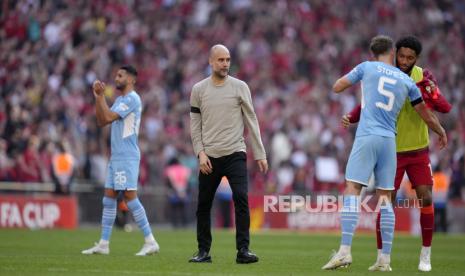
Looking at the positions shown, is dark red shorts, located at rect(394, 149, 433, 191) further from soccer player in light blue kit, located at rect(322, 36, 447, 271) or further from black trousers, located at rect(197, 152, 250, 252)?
black trousers, located at rect(197, 152, 250, 252)

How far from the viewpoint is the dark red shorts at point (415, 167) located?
1266 centimetres

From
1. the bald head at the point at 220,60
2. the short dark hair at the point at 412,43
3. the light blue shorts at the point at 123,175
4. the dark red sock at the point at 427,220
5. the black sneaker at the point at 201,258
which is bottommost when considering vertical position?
the black sneaker at the point at 201,258

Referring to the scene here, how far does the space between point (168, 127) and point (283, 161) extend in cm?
369

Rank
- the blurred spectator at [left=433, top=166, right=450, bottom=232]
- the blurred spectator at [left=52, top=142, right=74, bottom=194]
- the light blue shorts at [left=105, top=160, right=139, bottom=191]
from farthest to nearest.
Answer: the blurred spectator at [left=433, top=166, right=450, bottom=232] < the blurred spectator at [left=52, top=142, right=74, bottom=194] < the light blue shorts at [left=105, top=160, right=139, bottom=191]

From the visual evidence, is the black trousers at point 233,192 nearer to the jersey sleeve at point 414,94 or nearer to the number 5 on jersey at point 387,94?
the number 5 on jersey at point 387,94

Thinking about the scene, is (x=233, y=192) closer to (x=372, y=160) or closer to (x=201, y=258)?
(x=201, y=258)

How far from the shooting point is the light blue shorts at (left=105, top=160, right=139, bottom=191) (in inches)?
575

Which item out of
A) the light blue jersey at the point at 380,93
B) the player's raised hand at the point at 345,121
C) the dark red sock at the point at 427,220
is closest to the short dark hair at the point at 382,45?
the light blue jersey at the point at 380,93

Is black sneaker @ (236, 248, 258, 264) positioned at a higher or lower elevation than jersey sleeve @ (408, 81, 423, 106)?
lower

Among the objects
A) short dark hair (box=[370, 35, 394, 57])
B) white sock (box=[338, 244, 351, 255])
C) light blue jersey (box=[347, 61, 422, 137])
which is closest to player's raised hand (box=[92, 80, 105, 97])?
light blue jersey (box=[347, 61, 422, 137])

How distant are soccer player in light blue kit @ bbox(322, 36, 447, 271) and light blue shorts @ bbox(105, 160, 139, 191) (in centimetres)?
388

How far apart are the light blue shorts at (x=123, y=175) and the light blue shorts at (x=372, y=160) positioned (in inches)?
156

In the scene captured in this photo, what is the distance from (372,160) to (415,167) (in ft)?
4.01

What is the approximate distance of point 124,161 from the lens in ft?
48.1
